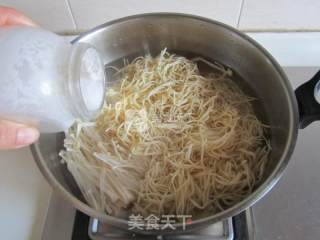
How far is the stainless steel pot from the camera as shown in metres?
0.65

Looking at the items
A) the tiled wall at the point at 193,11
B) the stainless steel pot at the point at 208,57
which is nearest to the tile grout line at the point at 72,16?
the tiled wall at the point at 193,11

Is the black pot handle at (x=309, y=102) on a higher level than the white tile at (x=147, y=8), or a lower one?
lower

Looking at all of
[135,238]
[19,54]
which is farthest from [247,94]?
[19,54]

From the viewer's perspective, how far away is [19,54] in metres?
0.53

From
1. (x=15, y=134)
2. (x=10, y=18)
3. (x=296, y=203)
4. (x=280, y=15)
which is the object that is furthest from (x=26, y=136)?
(x=280, y=15)

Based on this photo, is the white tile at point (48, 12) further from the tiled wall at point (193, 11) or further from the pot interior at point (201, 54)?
the pot interior at point (201, 54)

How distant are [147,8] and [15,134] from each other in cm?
52

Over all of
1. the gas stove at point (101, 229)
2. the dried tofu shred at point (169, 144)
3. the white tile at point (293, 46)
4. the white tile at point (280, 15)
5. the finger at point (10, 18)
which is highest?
the white tile at point (280, 15)

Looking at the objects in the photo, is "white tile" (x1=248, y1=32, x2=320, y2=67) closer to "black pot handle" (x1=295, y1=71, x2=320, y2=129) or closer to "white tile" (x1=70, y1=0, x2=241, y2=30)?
"white tile" (x1=70, y1=0, x2=241, y2=30)

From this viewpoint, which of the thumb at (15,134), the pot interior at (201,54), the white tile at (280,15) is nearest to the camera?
the thumb at (15,134)

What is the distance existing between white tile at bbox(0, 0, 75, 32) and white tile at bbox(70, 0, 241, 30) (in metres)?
0.03

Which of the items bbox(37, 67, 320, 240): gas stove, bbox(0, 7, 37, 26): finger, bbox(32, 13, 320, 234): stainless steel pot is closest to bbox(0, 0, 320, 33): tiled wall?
bbox(32, 13, 320, 234): stainless steel pot

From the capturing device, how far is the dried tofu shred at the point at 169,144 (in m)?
0.73

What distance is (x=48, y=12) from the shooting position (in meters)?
0.93
